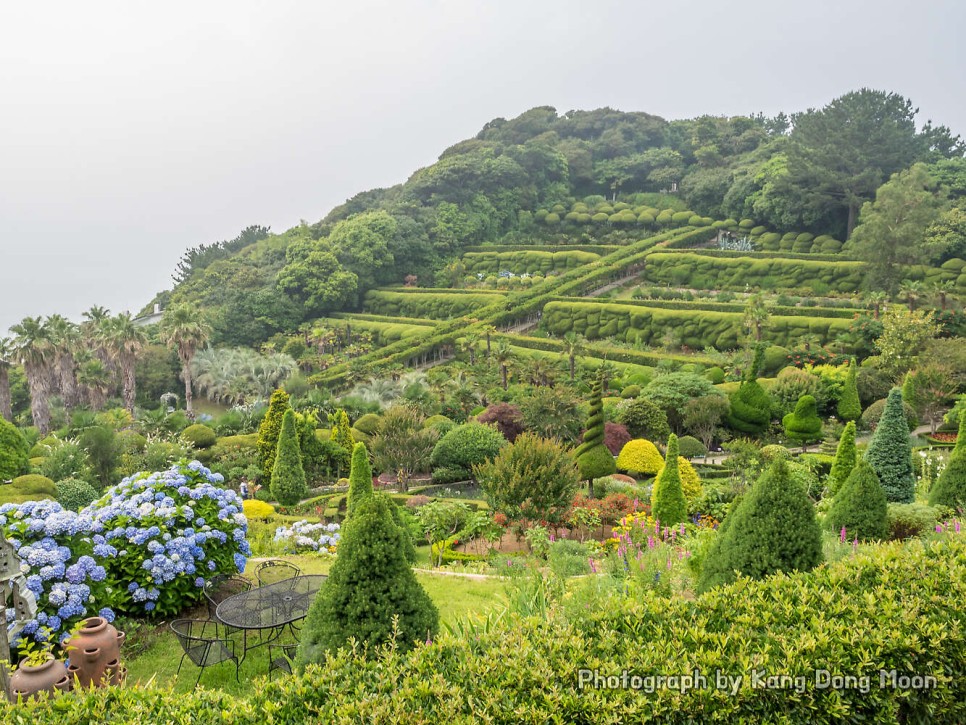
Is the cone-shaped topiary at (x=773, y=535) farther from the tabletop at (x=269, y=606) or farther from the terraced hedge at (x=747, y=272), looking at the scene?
the terraced hedge at (x=747, y=272)

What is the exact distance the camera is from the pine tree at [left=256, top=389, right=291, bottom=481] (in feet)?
70.4

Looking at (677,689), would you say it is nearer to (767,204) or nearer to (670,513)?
(670,513)

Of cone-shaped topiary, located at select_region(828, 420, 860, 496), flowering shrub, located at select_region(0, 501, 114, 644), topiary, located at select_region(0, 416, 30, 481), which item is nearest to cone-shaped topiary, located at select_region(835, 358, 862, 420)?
cone-shaped topiary, located at select_region(828, 420, 860, 496)

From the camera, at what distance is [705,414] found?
24766 millimetres

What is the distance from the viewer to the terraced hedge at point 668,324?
113 feet

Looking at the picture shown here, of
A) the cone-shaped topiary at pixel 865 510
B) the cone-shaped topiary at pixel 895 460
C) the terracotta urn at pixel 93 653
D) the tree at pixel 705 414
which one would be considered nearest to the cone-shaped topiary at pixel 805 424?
the tree at pixel 705 414

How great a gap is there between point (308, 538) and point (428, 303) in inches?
1529

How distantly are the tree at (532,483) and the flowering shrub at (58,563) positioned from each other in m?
7.52

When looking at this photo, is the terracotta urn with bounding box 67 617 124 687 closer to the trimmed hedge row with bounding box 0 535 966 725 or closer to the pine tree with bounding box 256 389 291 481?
the trimmed hedge row with bounding box 0 535 966 725

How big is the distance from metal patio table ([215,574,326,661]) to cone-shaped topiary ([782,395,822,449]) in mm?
20414

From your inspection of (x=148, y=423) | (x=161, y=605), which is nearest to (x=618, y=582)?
Answer: (x=161, y=605)

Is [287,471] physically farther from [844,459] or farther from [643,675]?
[643,675]

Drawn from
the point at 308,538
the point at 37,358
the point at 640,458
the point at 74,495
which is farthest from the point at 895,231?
the point at 37,358

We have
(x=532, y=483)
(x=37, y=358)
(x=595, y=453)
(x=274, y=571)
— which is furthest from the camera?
(x=37, y=358)
